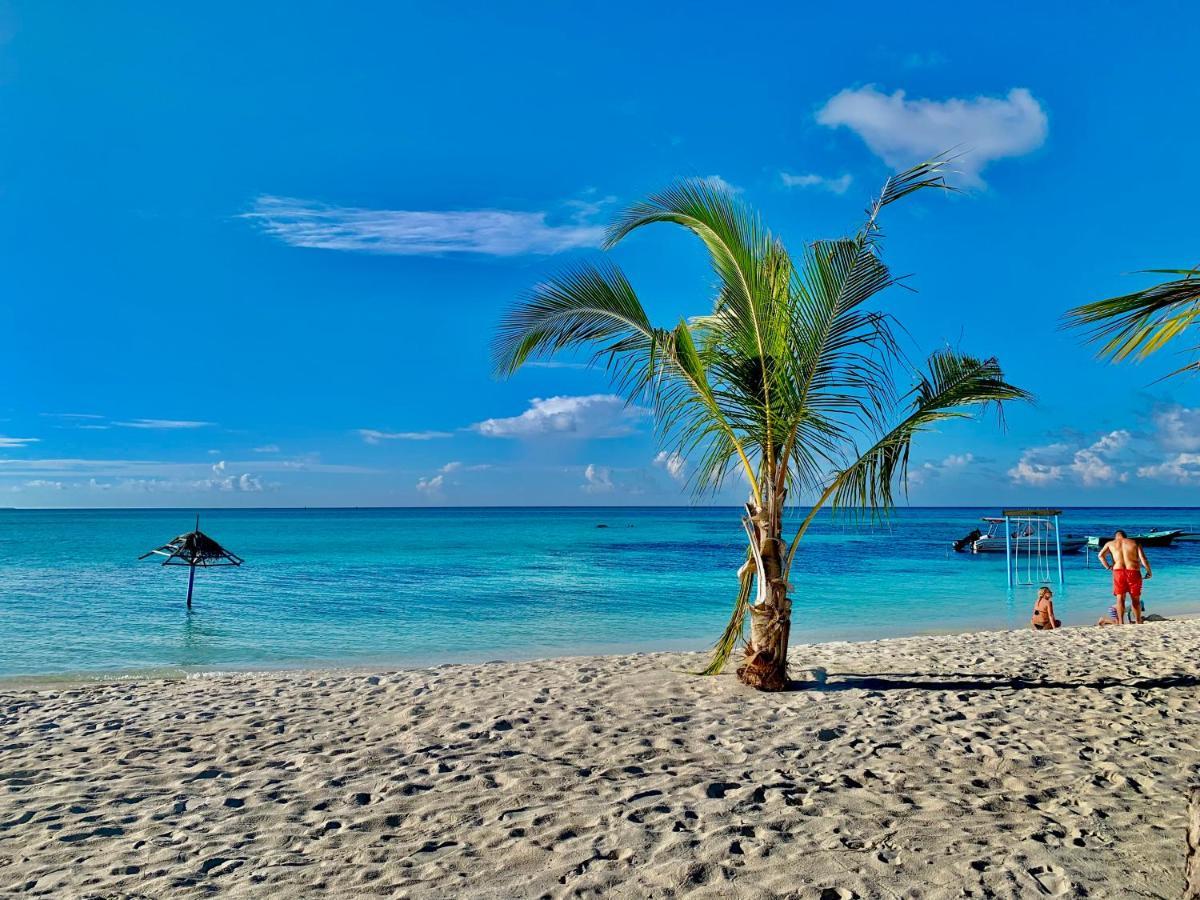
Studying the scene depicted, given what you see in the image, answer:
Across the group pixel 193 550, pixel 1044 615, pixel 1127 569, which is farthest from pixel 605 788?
pixel 193 550

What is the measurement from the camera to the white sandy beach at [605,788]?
3.48m

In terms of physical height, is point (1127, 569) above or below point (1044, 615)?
above

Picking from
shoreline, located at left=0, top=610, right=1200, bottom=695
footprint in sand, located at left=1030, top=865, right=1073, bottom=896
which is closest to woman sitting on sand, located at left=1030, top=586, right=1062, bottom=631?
shoreline, located at left=0, top=610, right=1200, bottom=695

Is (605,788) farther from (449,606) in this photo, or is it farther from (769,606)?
(449,606)

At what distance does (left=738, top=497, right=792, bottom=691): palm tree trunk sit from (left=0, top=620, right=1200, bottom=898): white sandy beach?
0.95ft

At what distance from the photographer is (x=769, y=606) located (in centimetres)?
712

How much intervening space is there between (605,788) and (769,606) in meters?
2.95

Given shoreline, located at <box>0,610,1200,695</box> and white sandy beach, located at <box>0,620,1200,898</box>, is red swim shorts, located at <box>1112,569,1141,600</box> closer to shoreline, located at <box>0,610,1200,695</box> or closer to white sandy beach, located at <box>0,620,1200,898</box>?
shoreline, located at <box>0,610,1200,695</box>

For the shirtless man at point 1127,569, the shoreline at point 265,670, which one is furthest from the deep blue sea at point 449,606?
the shirtless man at point 1127,569

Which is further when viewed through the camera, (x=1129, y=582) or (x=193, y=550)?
(x=193, y=550)

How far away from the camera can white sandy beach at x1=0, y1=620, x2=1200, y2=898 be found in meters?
3.48

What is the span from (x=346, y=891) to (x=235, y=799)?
4.82 feet

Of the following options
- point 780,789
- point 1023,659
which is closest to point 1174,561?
point 1023,659

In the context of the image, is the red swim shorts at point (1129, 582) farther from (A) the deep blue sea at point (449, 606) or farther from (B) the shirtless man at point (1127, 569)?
(A) the deep blue sea at point (449, 606)
